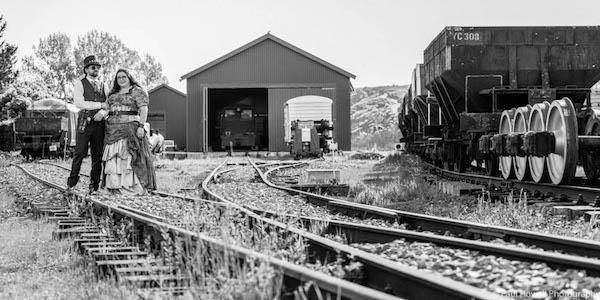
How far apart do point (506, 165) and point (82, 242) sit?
8.35m

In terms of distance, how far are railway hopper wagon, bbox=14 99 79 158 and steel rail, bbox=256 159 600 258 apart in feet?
78.0

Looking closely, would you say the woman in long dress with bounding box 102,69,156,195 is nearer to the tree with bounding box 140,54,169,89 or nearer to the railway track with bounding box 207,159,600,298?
the railway track with bounding box 207,159,600,298

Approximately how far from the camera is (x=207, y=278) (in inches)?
143

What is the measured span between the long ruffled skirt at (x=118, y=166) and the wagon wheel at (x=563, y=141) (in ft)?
18.9

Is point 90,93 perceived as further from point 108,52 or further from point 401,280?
point 108,52

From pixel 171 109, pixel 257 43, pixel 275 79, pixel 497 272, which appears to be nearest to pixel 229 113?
pixel 275 79

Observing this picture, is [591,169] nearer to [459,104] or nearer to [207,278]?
[459,104]

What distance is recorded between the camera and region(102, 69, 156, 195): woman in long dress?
9.13 meters

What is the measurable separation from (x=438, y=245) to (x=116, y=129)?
215 inches

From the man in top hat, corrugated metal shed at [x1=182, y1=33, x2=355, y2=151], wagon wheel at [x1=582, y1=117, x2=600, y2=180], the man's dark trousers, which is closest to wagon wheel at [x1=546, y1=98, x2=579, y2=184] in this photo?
wagon wheel at [x1=582, y1=117, x2=600, y2=180]

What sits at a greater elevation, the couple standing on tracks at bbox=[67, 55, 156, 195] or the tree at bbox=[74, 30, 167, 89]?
the tree at bbox=[74, 30, 167, 89]

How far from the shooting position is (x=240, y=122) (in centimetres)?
3666

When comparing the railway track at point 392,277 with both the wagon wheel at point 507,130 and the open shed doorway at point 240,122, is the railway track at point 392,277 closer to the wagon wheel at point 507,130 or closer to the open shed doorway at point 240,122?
the wagon wheel at point 507,130

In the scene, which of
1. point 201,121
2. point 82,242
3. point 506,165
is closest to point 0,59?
point 201,121
